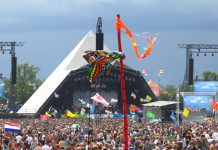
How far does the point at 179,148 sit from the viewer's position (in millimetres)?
18578

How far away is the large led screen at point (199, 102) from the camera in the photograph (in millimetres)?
60031

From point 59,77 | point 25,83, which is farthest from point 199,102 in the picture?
point 25,83

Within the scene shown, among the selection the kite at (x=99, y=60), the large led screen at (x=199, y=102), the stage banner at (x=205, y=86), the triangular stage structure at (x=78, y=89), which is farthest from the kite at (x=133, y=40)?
the triangular stage structure at (x=78, y=89)

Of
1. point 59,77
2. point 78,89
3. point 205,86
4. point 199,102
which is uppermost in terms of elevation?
point 59,77

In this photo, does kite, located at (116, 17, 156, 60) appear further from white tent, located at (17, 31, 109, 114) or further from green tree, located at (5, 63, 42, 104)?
green tree, located at (5, 63, 42, 104)

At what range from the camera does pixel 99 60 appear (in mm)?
15281

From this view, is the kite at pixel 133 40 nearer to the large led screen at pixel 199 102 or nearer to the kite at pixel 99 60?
the kite at pixel 99 60

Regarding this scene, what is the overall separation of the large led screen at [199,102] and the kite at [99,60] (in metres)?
44.1

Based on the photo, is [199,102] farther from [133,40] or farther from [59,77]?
[133,40]

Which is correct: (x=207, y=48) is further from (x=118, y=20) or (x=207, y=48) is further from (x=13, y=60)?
(x=118, y=20)

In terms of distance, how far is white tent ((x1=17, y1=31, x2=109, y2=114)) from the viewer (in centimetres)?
8640

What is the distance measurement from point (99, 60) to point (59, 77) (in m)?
76.0

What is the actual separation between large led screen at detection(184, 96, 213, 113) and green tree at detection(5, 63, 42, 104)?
228 ft

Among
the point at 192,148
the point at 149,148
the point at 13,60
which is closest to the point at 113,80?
the point at 13,60
